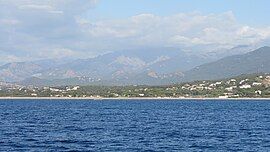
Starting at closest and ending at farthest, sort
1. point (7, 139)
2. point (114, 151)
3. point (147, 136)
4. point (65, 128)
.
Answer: point (114, 151) → point (7, 139) → point (147, 136) → point (65, 128)

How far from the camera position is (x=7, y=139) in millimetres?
77438

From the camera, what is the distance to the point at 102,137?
80.6 m

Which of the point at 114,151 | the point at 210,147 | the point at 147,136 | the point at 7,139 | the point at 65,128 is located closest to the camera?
the point at 114,151

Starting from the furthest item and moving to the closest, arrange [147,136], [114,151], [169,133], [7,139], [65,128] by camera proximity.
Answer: [65,128] → [169,133] → [147,136] → [7,139] → [114,151]

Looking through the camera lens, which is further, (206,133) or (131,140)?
(206,133)

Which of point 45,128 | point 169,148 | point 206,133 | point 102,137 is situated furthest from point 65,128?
point 169,148

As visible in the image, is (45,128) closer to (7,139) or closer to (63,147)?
(7,139)

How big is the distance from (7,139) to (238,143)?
99.0ft

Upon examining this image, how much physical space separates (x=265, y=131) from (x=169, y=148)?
28.6m

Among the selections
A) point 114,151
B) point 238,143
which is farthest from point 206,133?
point 114,151

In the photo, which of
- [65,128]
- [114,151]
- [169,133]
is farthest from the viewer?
[65,128]

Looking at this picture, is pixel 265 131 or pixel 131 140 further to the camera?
pixel 265 131

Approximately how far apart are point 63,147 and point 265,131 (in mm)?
37465

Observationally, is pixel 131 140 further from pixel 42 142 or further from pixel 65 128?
pixel 65 128
